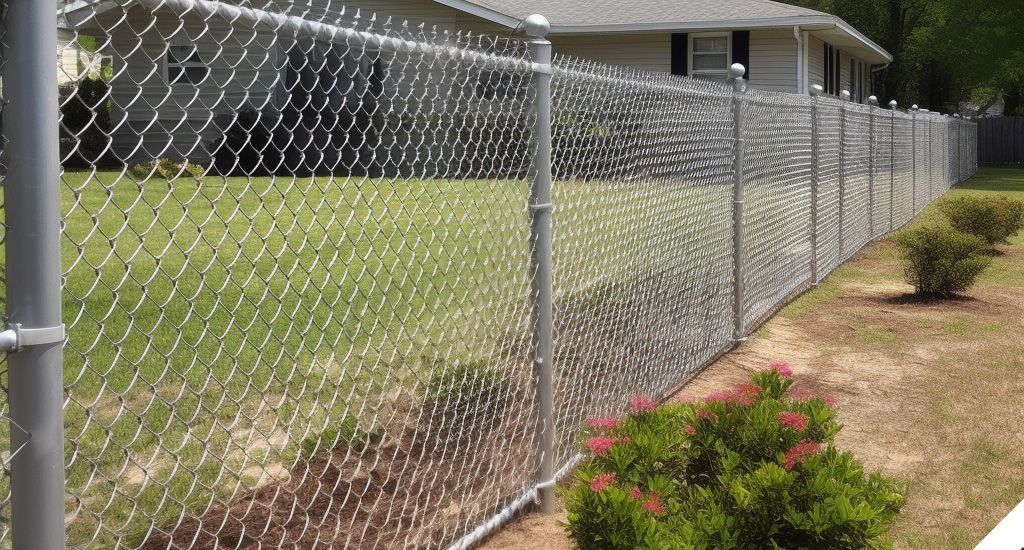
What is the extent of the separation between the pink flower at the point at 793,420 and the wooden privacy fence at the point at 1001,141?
41.7 m

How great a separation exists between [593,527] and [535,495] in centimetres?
123

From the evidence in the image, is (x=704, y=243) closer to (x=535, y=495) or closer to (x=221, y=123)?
(x=535, y=495)

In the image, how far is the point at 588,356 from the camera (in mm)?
5207

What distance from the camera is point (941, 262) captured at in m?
10.4

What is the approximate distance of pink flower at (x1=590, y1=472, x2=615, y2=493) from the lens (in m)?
3.35

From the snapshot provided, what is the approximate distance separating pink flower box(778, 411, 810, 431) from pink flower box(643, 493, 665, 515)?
69cm

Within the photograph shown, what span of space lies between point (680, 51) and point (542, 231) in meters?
22.8

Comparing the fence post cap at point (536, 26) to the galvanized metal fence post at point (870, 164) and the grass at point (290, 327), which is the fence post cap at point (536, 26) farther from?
the galvanized metal fence post at point (870, 164)

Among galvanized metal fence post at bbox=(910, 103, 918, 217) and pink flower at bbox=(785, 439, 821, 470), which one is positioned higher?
galvanized metal fence post at bbox=(910, 103, 918, 217)

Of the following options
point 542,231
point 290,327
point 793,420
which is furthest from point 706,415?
point 290,327

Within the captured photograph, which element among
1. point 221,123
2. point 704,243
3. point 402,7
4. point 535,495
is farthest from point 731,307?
point 402,7

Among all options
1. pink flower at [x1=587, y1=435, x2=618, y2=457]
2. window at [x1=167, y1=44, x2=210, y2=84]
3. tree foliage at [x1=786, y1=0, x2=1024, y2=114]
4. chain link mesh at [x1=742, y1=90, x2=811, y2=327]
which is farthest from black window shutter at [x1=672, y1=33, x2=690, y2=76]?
window at [x1=167, y1=44, x2=210, y2=84]

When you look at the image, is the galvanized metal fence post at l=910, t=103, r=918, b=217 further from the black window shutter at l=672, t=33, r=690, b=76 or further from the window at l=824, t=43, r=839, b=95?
the window at l=824, t=43, r=839, b=95

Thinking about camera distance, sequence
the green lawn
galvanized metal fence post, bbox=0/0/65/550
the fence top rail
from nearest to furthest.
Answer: galvanized metal fence post, bbox=0/0/65/550
the fence top rail
the green lawn
